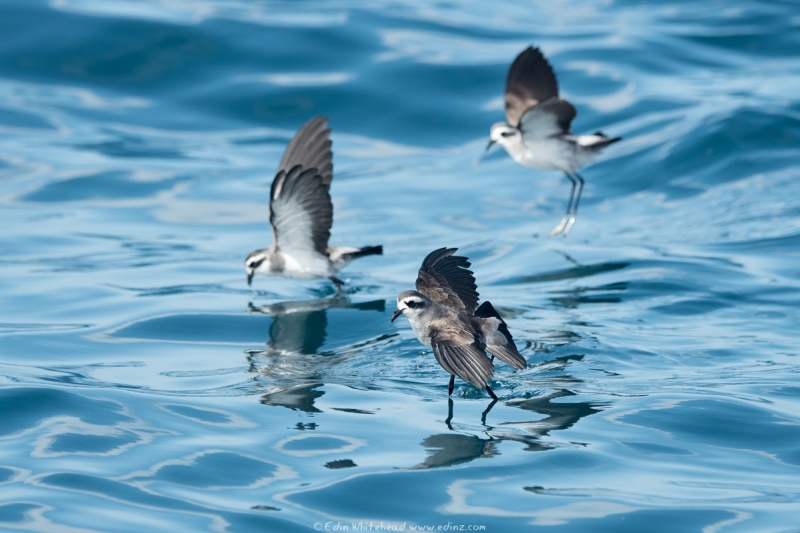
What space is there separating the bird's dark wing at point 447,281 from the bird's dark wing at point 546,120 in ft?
14.6

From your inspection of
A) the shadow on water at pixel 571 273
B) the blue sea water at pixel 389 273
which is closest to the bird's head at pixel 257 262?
the blue sea water at pixel 389 273

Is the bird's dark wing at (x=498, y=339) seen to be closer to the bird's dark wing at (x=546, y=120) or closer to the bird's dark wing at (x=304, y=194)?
the bird's dark wing at (x=304, y=194)

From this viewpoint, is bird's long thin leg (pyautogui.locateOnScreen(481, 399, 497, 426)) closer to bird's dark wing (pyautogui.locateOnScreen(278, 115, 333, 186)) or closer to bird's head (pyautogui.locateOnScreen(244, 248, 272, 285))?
bird's dark wing (pyautogui.locateOnScreen(278, 115, 333, 186))

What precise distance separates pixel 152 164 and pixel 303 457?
11690mm

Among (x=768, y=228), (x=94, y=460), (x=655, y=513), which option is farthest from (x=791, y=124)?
(x=94, y=460)

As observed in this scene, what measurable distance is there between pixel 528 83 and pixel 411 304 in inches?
256

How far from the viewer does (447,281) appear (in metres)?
8.51

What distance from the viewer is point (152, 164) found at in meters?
17.5

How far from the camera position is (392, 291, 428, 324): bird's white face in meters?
7.73

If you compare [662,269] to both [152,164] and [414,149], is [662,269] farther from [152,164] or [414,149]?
[152,164]

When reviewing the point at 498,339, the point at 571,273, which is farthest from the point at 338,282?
the point at 498,339

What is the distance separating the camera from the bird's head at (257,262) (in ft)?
37.5

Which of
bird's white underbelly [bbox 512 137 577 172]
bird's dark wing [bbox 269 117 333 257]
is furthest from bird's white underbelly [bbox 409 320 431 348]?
bird's white underbelly [bbox 512 137 577 172]

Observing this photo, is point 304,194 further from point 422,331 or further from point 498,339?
point 498,339
